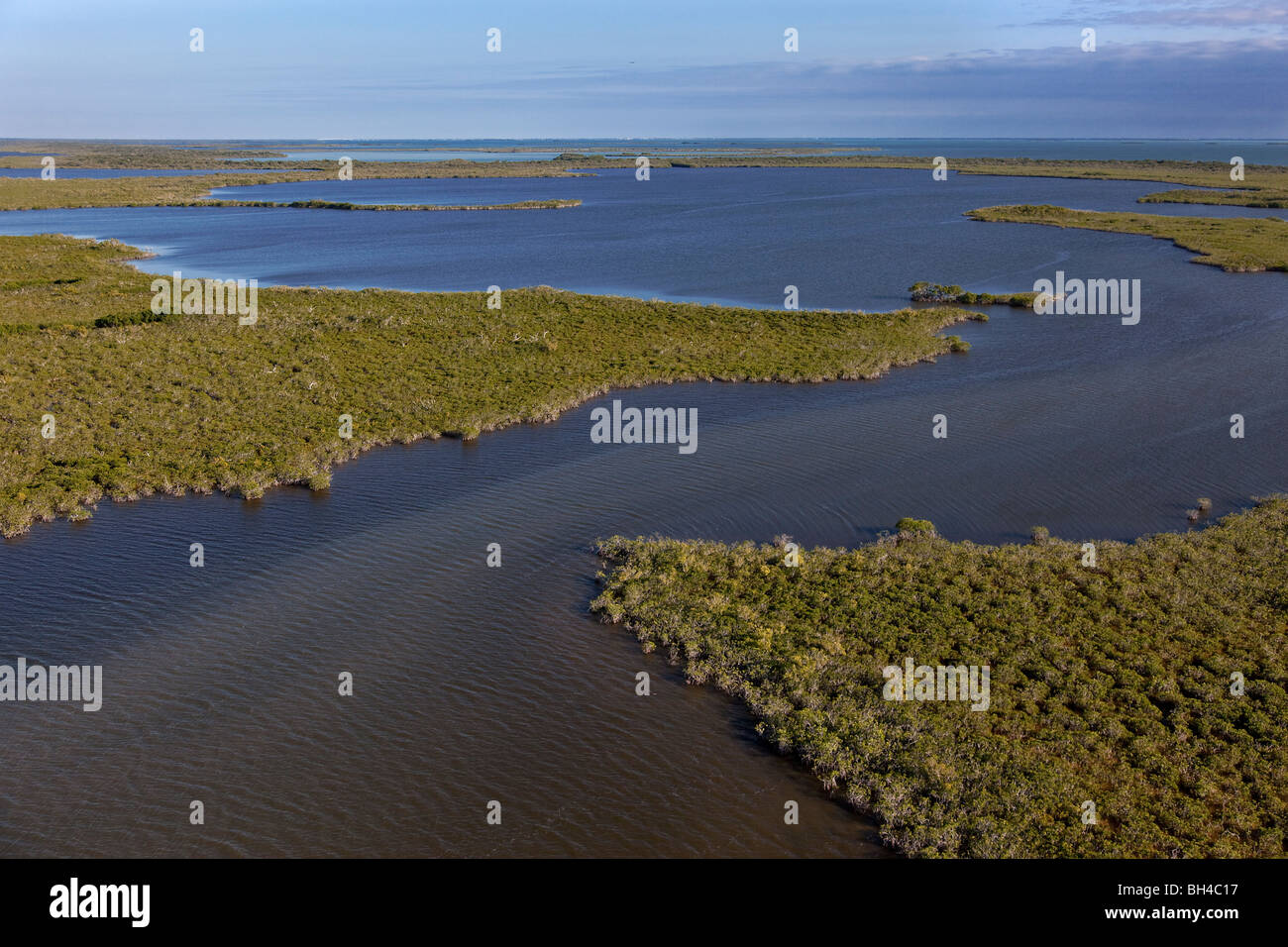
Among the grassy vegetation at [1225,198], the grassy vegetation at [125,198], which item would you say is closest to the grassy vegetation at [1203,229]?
the grassy vegetation at [1225,198]

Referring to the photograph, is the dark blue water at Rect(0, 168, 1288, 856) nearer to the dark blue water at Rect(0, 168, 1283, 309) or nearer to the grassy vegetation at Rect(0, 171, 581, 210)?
the dark blue water at Rect(0, 168, 1283, 309)

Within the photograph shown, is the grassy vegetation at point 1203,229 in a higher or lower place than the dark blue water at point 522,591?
higher

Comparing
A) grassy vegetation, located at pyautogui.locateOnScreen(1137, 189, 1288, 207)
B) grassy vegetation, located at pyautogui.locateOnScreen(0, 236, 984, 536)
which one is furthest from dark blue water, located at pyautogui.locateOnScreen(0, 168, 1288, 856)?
grassy vegetation, located at pyautogui.locateOnScreen(1137, 189, 1288, 207)

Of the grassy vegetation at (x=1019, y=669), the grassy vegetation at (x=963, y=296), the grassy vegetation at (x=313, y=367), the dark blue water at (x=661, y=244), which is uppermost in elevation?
the dark blue water at (x=661, y=244)

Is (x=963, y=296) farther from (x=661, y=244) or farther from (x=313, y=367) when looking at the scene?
(x=313, y=367)

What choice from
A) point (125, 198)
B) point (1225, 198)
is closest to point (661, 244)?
point (1225, 198)

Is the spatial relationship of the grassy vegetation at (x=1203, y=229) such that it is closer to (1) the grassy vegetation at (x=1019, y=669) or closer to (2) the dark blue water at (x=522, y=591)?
(2) the dark blue water at (x=522, y=591)
